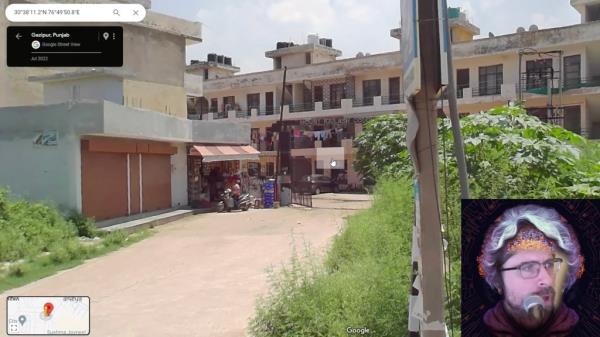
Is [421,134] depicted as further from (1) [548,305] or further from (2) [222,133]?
Answer: (2) [222,133]

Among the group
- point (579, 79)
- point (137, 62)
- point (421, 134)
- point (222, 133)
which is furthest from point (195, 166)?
point (421, 134)

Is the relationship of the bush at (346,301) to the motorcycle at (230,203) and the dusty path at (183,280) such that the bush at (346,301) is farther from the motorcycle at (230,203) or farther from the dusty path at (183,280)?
the motorcycle at (230,203)

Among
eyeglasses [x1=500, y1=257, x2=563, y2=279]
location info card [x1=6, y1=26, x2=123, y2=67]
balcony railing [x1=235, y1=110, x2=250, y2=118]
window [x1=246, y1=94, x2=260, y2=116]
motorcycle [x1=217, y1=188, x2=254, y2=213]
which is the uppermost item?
window [x1=246, y1=94, x2=260, y2=116]

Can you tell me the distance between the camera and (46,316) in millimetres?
3844

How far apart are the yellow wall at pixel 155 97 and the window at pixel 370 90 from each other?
32.2 ft

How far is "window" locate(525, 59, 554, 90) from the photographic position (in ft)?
67.9

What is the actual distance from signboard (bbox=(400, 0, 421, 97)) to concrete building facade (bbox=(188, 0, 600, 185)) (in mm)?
16698

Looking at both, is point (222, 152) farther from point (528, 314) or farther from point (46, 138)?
point (528, 314)

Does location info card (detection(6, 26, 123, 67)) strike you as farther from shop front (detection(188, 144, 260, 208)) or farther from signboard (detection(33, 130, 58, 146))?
shop front (detection(188, 144, 260, 208))

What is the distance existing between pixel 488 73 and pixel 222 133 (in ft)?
36.9


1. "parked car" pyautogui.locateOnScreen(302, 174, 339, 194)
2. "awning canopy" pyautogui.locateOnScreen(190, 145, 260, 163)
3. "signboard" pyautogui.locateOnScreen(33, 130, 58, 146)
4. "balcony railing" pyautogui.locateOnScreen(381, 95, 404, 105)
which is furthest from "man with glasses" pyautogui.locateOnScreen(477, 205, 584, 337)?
"parked car" pyautogui.locateOnScreen(302, 174, 339, 194)

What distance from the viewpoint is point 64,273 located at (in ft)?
25.7

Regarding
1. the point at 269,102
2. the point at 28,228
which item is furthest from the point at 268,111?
the point at 28,228

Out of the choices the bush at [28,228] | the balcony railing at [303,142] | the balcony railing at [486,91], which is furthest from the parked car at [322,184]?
the bush at [28,228]
